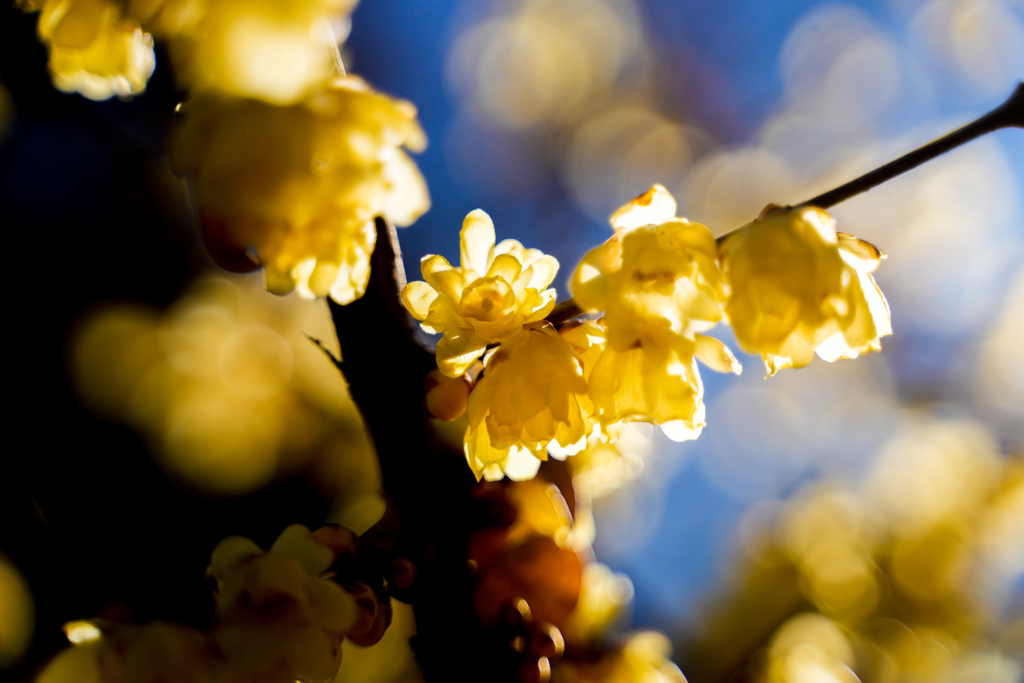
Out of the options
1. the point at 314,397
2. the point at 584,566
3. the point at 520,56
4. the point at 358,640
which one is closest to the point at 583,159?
the point at 520,56

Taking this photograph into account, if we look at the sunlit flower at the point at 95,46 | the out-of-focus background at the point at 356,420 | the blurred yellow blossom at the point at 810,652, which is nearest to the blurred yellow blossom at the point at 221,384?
the out-of-focus background at the point at 356,420

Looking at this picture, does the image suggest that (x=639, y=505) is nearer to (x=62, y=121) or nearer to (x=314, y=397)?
(x=314, y=397)

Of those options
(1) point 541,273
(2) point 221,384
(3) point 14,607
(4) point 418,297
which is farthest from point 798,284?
(2) point 221,384

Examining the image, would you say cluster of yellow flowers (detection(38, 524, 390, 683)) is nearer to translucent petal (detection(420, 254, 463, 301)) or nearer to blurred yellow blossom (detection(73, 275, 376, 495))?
translucent petal (detection(420, 254, 463, 301))

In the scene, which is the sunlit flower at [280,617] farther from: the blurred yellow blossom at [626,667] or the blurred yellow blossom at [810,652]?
the blurred yellow blossom at [810,652]

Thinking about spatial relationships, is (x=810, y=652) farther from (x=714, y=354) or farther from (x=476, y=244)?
(x=476, y=244)
